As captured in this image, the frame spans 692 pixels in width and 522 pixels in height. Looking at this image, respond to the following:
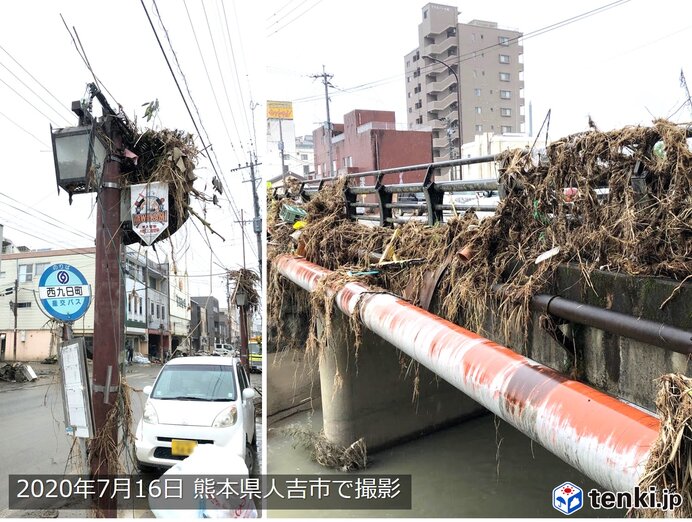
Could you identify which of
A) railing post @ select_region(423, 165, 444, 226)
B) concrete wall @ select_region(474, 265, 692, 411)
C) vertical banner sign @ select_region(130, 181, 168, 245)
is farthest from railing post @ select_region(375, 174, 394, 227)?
concrete wall @ select_region(474, 265, 692, 411)

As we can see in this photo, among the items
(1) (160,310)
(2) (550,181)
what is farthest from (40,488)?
(1) (160,310)

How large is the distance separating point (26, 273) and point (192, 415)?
3178 centimetres

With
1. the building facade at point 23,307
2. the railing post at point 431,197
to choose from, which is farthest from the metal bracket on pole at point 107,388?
the building facade at point 23,307

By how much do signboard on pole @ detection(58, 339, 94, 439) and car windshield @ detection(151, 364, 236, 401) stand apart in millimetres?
3614

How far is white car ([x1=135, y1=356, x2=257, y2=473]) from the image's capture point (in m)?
8.22

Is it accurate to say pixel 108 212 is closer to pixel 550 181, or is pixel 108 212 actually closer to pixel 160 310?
pixel 550 181

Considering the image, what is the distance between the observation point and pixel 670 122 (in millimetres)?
4000

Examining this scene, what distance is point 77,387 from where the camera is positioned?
529 centimetres

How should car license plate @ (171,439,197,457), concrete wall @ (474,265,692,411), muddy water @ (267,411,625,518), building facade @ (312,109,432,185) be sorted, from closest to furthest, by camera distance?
1. concrete wall @ (474,265,692,411)
2. car license plate @ (171,439,197,457)
3. muddy water @ (267,411,625,518)
4. building facade @ (312,109,432,185)

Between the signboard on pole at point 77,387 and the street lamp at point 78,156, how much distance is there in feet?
5.82

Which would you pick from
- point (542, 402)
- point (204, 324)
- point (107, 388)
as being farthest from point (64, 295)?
point (204, 324)

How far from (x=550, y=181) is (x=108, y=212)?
4463mm

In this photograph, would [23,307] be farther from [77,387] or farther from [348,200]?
[77,387]

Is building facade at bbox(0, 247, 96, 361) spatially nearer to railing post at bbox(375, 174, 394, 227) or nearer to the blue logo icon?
railing post at bbox(375, 174, 394, 227)
